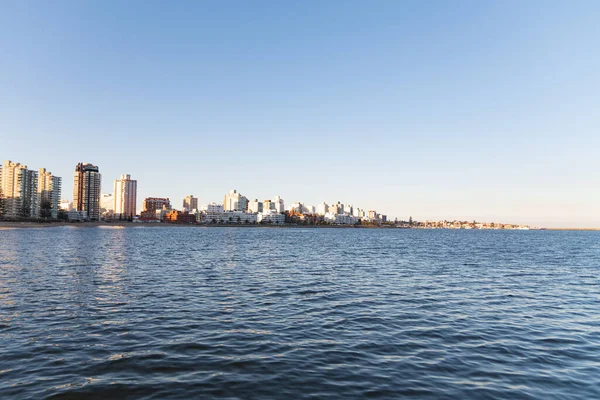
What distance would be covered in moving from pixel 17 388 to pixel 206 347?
771 centimetres

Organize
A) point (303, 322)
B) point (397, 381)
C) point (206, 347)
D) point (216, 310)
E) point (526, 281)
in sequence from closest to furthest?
1. point (397, 381)
2. point (206, 347)
3. point (303, 322)
4. point (216, 310)
5. point (526, 281)

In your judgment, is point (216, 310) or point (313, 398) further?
point (216, 310)

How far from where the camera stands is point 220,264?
2280 inches

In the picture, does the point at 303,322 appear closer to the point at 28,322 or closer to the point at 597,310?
the point at 28,322

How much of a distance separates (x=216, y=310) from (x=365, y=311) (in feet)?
35.2

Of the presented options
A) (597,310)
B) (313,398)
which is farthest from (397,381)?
(597,310)

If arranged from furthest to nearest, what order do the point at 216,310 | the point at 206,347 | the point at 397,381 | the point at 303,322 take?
the point at 216,310
the point at 303,322
the point at 206,347
the point at 397,381

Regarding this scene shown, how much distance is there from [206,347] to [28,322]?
12.4 metres

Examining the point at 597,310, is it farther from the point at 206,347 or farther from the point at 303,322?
the point at 206,347

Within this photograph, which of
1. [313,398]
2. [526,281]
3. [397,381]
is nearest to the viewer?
[313,398]

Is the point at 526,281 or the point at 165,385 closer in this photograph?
the point at 165,385

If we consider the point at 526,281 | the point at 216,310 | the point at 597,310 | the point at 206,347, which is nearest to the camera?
the point at 206,347

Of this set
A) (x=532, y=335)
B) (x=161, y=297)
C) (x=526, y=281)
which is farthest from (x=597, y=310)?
(x=161, y=297)

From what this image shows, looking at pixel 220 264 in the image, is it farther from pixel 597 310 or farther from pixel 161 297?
pixel 597 310
